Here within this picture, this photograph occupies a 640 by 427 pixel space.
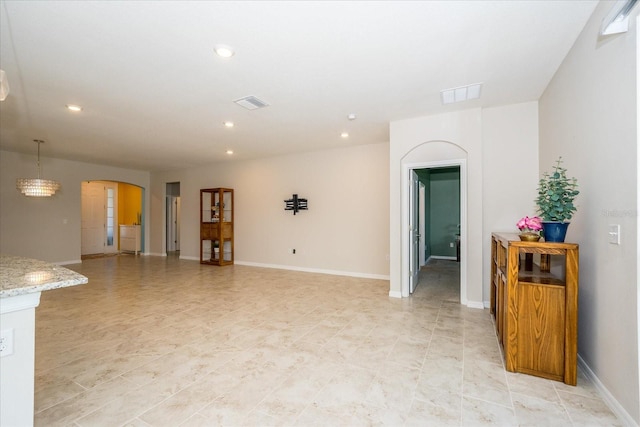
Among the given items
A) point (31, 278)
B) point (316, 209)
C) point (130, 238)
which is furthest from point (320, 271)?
point (130, 238)

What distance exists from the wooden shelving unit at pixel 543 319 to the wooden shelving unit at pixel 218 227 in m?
6.56

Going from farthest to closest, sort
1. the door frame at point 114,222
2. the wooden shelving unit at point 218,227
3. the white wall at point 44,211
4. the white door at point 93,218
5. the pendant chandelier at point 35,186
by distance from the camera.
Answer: the door frame at point 114,222 → the white door at point 93,218 → the wooden shelving unit at point 218,227 → the white wall at point 44,211 → the pendant chandelier at point 35,186

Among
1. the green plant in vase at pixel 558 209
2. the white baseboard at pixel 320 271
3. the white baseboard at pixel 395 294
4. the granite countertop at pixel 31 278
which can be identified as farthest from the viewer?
the white baseboard at pixel 320 271

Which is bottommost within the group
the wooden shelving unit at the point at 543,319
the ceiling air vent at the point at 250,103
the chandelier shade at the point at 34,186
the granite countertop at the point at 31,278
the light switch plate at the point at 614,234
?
the wooden shelving unit at the point at 543,319

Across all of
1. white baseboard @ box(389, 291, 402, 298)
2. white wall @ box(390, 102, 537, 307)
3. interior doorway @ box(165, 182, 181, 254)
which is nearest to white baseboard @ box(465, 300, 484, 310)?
white wall @ box(390, 102, 537, 307)

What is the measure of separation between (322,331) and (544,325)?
6.62ft

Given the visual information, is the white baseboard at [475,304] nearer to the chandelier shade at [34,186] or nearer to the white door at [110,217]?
the chandelier shade at [34,186]

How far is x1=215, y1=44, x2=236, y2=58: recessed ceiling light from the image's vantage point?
251 cm

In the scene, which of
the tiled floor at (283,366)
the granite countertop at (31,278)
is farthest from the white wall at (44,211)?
the granite countertop at (31,278)

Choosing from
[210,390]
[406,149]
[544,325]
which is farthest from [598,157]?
[210,390]

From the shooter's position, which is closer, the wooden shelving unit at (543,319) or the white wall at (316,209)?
the wooden shelving unit at (543,319)

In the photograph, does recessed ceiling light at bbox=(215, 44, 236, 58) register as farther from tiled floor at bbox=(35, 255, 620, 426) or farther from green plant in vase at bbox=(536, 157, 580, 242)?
green plant in vase at bbox=(536, 157, 580, 242)

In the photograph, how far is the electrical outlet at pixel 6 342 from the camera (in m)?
A: 1.42

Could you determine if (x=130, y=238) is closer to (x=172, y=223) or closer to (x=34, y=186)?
(x=172, y=223)
